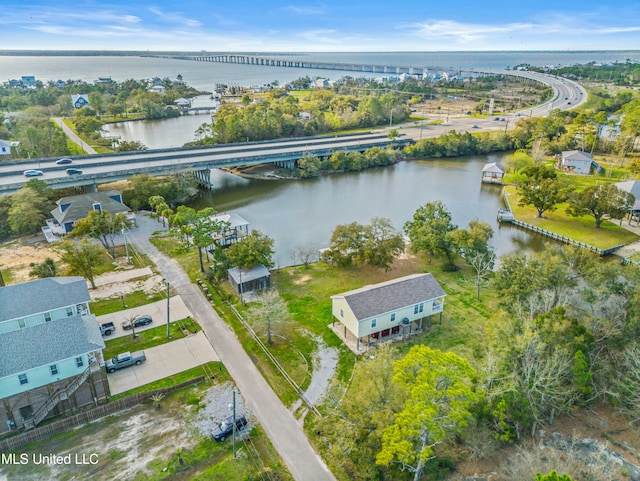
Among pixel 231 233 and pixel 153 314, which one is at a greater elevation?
pixel 231 233

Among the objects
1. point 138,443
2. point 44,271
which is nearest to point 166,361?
point 138,443

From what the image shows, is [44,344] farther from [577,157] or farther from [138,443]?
[577,157]

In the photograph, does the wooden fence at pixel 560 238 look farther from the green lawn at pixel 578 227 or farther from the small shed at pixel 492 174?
the small shed at pixel 492 174

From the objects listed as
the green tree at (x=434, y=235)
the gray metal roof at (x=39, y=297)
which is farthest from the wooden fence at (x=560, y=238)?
the gray metal roof at (x=39, y=297)

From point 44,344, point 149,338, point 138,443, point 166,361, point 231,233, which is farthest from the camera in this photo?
point 231,233

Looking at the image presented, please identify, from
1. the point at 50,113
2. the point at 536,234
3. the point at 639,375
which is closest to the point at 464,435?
the point at 639,375

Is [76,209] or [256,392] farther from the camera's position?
[76,209]

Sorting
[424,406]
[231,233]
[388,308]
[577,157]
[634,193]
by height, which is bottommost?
[231,233]
